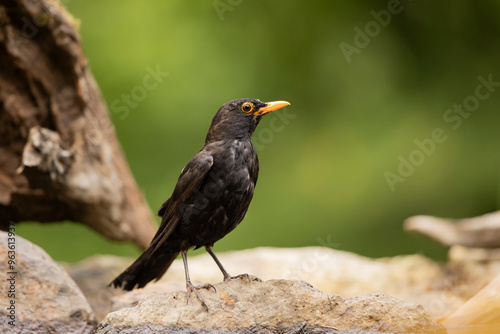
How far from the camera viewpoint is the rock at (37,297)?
2.89m

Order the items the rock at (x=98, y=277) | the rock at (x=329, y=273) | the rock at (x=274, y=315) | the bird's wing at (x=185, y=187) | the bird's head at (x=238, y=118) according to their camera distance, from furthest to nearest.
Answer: the rock at (x=329, y=273) → the rock at (x=98, y=277) → the bird's head at (x=238, y=118) → the bird's wing at (x=185, y=187) → the rock at (x=274, y=315)

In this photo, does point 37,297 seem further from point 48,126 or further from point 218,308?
point 48,126

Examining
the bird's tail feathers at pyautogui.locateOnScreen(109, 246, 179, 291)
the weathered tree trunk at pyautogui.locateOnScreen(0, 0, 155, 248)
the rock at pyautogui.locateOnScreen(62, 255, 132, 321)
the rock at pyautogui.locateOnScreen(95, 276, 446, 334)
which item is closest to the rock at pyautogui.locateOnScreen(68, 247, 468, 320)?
the rock at pyautogui.locateOnScreen(62, 255, 132, 321)

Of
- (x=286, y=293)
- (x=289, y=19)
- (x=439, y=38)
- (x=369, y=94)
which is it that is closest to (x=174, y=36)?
(x=289, y=19)

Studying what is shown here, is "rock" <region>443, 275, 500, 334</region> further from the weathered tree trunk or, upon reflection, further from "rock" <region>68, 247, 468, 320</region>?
the weathered tree trunk

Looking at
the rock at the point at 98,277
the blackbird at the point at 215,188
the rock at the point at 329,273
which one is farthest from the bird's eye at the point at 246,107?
the rock at the point at 329,273

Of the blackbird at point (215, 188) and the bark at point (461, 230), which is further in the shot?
the bark at point (461, 230)

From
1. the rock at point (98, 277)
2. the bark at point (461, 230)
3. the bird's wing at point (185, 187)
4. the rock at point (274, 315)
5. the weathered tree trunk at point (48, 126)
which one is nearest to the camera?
the rock at point (274, 315)

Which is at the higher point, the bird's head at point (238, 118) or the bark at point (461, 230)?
the bird's head at point (238, 118)

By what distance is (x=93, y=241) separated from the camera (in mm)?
6941

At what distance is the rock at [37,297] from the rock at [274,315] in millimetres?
482

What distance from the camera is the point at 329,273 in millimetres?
5316

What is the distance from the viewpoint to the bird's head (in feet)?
10.7

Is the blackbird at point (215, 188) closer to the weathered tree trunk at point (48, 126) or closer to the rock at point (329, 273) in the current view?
the weathered tree trunk at point (48, 126)
